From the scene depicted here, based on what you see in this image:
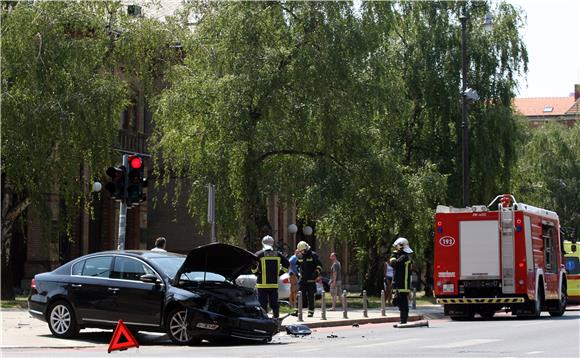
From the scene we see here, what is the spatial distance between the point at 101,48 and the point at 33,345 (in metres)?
15.8

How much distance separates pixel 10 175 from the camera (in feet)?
103

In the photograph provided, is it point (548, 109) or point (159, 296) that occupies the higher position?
point (548, 109)

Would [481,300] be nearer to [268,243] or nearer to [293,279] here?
[293,279]

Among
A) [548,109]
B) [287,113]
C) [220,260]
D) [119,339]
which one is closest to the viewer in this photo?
[119,339]

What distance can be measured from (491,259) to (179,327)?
476 inches

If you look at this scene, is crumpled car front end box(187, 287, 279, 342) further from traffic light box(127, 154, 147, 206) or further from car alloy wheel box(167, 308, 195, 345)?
traffic light box(127, 154, 147, 206)

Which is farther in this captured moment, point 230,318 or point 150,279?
point 150,279

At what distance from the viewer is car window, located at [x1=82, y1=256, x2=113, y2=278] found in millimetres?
19719

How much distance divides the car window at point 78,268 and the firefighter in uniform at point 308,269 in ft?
29.1

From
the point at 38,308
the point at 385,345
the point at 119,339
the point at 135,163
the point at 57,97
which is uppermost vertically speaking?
the point at 57,97

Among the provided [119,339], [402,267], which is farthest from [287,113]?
[119,339]

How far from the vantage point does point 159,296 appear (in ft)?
61.8

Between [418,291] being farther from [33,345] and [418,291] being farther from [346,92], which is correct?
[33,345]

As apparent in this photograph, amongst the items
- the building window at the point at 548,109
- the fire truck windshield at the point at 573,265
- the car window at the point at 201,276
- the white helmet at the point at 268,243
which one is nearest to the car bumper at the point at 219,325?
the car window at the point at 201,276
